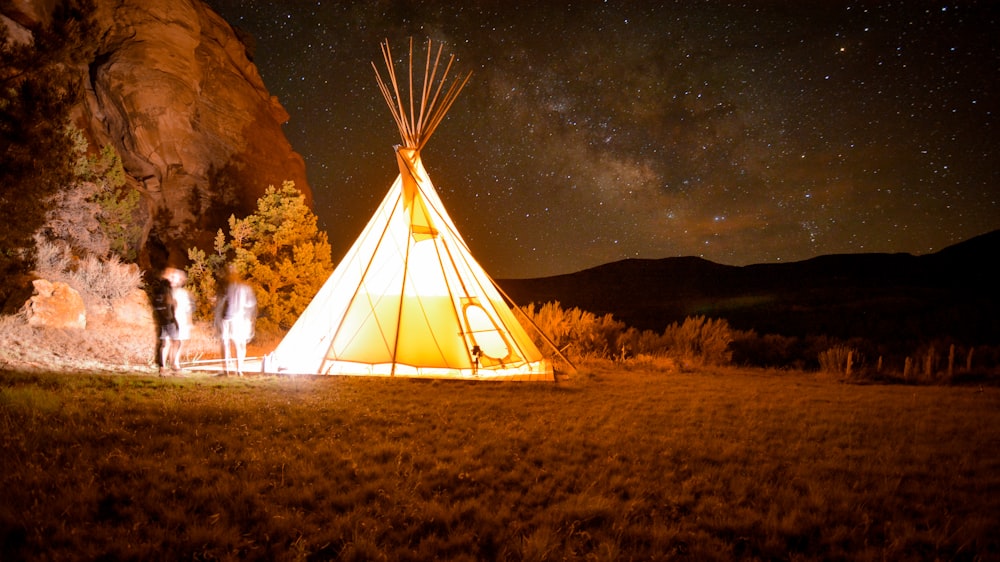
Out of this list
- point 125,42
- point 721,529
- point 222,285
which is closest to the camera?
point 721,529

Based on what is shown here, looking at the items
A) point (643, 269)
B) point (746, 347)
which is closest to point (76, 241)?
point (746, 347)

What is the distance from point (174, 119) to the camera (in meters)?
17.6

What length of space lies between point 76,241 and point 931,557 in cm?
1524

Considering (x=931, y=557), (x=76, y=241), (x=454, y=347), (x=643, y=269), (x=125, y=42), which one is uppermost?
(x=125, y=42)

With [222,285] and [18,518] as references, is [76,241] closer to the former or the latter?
[222,285]

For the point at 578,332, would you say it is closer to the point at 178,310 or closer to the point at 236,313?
the point at 236,313

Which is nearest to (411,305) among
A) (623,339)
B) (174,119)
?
(623,339)

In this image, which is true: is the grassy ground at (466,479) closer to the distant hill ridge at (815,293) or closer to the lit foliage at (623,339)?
the lit foliage at (623,339)

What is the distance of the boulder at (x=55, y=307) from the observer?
834 cm

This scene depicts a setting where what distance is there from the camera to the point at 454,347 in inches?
295

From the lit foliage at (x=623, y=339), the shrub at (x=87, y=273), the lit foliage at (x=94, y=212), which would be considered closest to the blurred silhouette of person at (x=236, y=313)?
the shrub at (x=87, y=273)

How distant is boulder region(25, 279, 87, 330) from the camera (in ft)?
27.3

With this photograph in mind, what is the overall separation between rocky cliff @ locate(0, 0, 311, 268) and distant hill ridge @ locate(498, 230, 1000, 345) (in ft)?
58.7

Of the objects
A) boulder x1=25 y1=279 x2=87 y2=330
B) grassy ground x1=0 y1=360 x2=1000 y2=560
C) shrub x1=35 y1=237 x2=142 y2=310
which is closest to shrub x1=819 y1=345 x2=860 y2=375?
grassy ground x1=0 y1=360 x2=1000 y2=560
